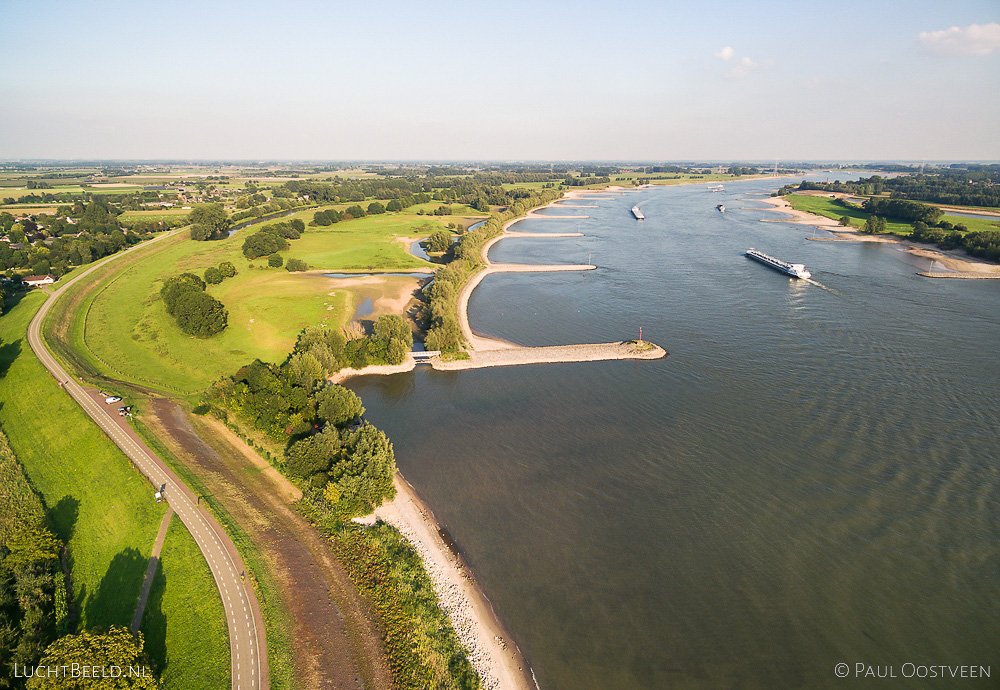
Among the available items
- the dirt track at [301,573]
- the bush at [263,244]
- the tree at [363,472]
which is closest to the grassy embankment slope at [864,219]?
the tree at [363,472]

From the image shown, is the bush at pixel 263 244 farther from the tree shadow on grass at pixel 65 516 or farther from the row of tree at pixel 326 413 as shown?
the tree shadow on grass at pixel 65 516

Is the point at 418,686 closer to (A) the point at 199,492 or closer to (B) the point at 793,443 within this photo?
(A) the point at 199,492

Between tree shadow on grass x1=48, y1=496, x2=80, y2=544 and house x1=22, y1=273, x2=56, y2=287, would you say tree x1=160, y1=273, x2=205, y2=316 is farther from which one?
tree shadow on grass x1=48, y1=496, x2=80, y2=544

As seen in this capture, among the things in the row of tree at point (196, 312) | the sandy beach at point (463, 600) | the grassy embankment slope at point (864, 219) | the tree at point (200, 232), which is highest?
the grassy embankment slope at point (864, 219)

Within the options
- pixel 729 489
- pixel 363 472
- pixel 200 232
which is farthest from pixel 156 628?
pixel 200 232

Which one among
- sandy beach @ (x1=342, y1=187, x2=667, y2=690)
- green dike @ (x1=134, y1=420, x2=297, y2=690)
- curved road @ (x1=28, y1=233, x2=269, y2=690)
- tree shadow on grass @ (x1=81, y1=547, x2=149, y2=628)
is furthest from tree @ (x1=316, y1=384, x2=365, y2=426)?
tree shadow on grass @ (x1=81, y1=547, x2=149, y2=628)
